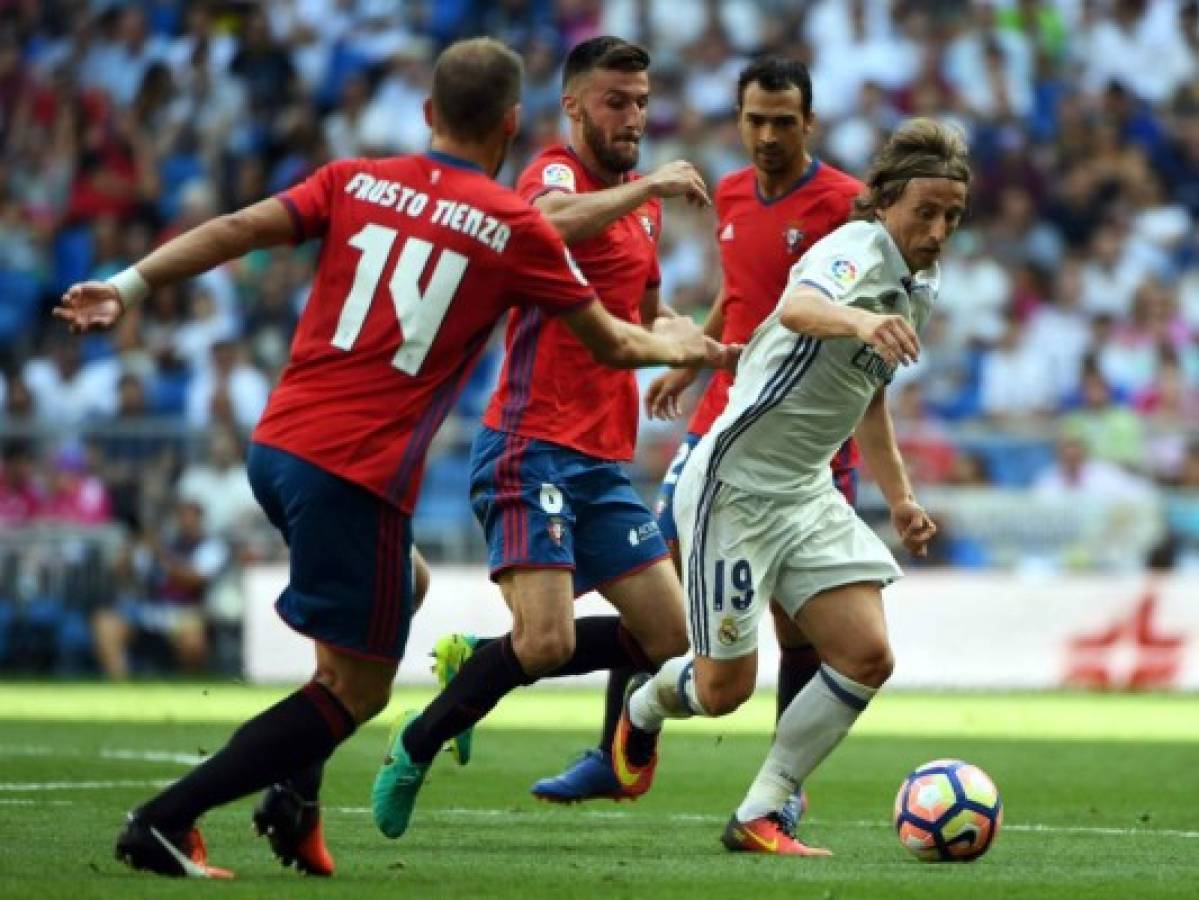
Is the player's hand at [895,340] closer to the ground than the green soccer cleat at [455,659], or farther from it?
farther from it

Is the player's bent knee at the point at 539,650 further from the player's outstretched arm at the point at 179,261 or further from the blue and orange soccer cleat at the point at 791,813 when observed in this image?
the player's outstretched arm at the point at 179,261

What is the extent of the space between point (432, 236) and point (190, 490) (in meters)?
12.2

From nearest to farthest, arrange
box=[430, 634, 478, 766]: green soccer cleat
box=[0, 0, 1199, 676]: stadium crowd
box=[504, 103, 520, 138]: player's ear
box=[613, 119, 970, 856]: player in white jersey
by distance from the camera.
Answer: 1. box=[504, 103, 520, 138]: player's ear
2. box=[613, 119, 970, 856]: player in white jersey
3. box=[430, 634, 478, 766]: green soccer cleat
4. box=[0, 0, 1199, 676]: stadium crowd

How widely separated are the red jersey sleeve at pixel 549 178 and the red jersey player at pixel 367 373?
1.76m

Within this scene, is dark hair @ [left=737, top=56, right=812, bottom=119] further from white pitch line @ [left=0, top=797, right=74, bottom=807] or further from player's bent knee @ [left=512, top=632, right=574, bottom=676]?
white pitch line @ [left=0, top=797, right=74, bottom=807]

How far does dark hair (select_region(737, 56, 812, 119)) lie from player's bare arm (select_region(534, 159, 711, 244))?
1.16 metres

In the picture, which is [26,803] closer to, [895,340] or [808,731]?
[808,731]

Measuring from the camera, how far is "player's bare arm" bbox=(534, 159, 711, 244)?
26.8 feet

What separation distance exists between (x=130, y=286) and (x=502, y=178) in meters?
15.2

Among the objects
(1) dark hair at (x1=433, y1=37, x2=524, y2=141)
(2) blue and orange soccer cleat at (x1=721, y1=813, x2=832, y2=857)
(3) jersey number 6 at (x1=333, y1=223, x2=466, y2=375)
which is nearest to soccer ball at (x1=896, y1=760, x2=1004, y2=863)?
(2) blue and orange soccer cleat at (x1=721, y1=813, x2=832, y2=857)

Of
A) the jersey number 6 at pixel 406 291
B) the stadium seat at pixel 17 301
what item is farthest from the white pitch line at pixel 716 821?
the stadium seat at pixel 17 301

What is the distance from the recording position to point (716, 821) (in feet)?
30.9

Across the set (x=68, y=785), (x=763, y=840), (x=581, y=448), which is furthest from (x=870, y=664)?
(x=68, y=785)

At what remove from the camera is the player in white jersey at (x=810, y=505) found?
26.2 feet
